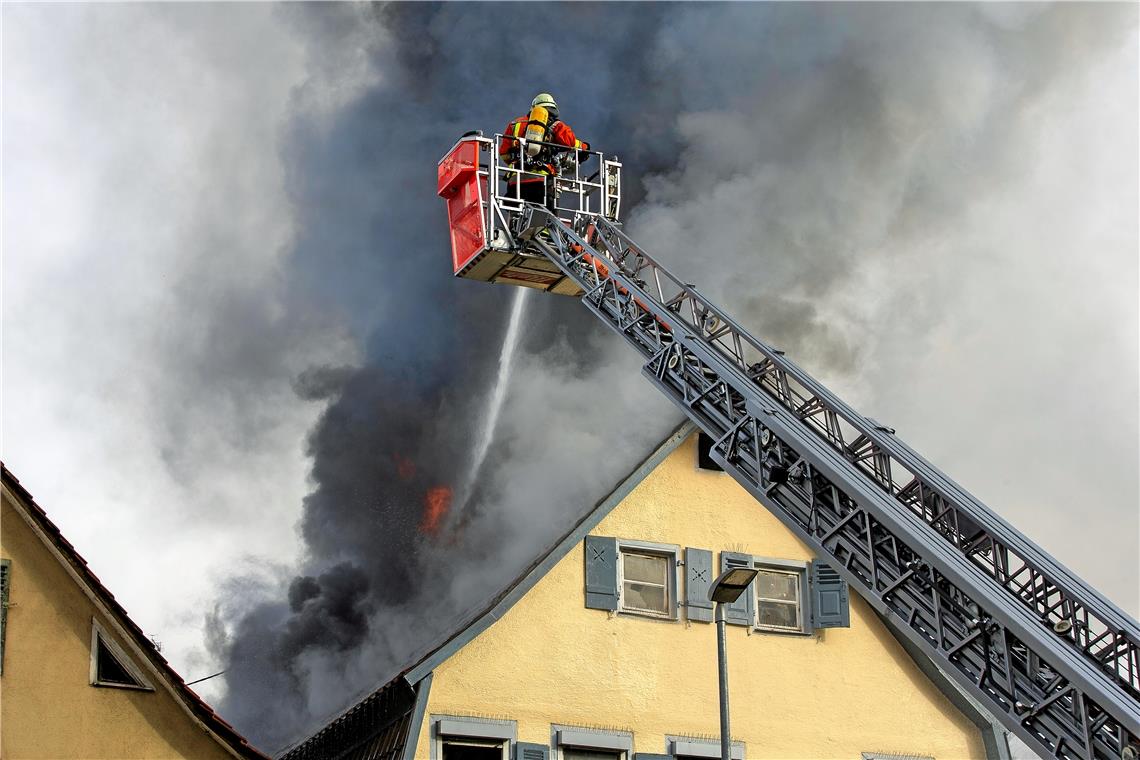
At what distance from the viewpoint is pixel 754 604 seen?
19828 mm

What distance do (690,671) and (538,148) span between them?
677 centimetres

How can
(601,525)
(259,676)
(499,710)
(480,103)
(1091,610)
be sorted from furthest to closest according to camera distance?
(480,103) < (259,676) < (601,525) < (499,710) < (1091,610)

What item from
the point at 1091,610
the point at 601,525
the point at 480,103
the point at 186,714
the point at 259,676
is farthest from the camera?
the point at 480,103

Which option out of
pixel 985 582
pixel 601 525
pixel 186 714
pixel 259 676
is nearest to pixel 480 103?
pixel 259 676

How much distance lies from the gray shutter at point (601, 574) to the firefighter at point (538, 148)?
14.0 ft

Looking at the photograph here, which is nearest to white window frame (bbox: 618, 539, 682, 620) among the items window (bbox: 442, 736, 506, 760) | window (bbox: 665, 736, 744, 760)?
window (bbox: 665, 736, 744, 760)

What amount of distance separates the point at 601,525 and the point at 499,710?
106 inches

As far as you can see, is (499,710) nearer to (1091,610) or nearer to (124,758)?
(124,758)

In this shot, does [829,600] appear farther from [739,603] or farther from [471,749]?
[471,749]

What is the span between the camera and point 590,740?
18.4 meters

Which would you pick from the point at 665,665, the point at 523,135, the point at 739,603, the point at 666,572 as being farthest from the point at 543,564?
the point at 523,135

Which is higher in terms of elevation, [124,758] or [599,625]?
[599,625]

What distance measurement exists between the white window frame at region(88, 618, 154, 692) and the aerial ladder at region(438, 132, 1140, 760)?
6065mm

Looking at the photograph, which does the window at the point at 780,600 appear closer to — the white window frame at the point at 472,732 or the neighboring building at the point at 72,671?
the white window frame at the point at 472,732
